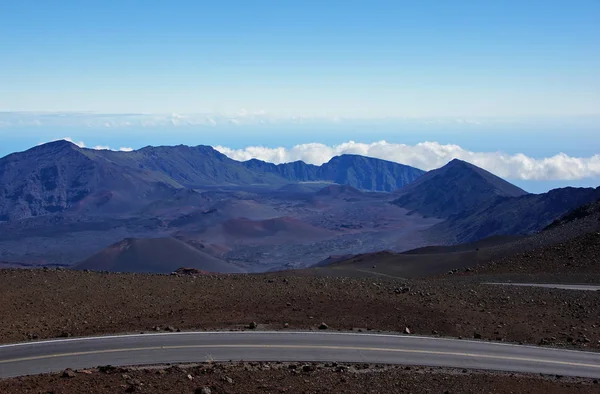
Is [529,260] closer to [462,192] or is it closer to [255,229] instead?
[255,229]

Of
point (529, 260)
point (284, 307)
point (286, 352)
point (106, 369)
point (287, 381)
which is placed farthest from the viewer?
point (529, 260)

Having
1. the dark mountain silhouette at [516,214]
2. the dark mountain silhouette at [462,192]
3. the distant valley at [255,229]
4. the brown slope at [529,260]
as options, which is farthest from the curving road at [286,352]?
the dark mountain silhouette at [462,192]

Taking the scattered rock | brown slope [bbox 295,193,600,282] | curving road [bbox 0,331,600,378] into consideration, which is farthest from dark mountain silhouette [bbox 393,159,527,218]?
the scattered rock

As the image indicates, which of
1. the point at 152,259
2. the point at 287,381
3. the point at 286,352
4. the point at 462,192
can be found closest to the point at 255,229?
the point at 152,259

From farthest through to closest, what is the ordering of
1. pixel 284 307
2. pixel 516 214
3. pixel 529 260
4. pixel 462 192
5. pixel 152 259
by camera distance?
pixel 462 192 < pixel 516 214 < pixel 152 259 < pixel 529 260 < pixel 284 307

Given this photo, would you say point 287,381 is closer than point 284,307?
Yes

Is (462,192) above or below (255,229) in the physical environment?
above
